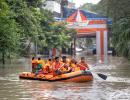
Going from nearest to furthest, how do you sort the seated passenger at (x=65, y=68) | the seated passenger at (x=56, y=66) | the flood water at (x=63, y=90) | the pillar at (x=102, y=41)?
the flood water at (x=63, y=90) → the seated passenger at (x=56, y=66) → the seated passenger at (x=65, y=68) → the pillar at (x=102, y=41)

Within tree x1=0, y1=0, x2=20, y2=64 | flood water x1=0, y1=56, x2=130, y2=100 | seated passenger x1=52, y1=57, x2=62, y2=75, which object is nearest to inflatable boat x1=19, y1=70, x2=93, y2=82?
seated passenger x1=52, y1=57, x2=62, y2=75

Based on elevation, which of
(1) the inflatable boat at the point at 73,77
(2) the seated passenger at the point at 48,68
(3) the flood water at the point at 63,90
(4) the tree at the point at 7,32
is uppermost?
(4) the tree at the point at 7,32

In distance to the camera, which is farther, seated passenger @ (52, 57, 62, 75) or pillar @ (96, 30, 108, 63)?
pillar @ (96, 30, 108, 63)

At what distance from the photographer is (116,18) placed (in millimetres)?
66750

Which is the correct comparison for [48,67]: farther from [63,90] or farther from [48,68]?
[63,90]

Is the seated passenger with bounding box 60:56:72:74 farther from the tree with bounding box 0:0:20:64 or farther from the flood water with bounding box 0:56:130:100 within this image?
the tree with bounding box 0:0:20:64

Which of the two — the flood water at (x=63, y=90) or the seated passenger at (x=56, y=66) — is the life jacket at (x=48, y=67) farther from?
the flood water at (x=63, y=90)

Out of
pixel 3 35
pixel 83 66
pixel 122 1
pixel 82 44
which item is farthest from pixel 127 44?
pixel 82 44

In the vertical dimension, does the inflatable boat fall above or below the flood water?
above

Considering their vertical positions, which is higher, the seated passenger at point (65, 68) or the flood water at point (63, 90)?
the seated passenger at point (65, 68)

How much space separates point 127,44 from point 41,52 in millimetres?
25957

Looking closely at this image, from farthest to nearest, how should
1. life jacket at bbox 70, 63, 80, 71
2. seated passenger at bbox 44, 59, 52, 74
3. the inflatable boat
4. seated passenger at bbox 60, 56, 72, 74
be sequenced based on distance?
seated passenger at bbox 44, 59, 52, 74 < life jacket at bbox 70, 63, 80, 71 < seated passenger at bbox 60, 56, 72, 74 < the inflatable boat

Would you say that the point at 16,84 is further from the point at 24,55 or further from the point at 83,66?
the point at 24,55

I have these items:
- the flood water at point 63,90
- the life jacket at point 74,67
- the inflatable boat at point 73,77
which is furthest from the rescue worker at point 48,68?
the life jacket at point 74,67
